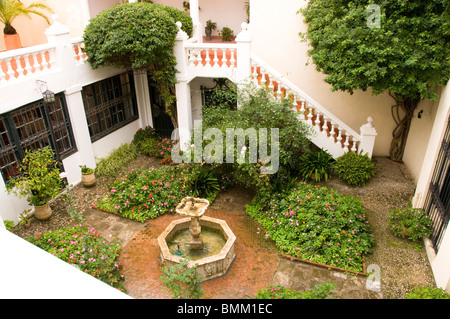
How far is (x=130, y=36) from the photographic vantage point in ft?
30.5

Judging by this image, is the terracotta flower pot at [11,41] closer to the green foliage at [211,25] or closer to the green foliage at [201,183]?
the green foliage at [211,25]

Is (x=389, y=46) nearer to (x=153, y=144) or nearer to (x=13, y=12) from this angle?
(x=153, y=144)

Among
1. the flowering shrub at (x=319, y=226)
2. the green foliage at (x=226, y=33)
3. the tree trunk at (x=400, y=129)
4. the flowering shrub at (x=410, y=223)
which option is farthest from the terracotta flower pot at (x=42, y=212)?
the tree trunk at (x=400, y=129)

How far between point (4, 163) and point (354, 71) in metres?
8.90

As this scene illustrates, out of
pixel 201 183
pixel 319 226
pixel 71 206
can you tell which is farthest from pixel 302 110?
pixel 71 206

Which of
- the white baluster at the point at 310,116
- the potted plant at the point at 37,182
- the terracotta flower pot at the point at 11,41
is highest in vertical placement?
the terracotta flower pot at the point at 11,41

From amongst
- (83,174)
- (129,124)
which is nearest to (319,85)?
(129,124)

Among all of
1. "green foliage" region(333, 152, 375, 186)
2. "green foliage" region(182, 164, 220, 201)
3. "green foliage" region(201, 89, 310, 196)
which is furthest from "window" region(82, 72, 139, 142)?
"green foliage" region(333, 152, 375, 186)

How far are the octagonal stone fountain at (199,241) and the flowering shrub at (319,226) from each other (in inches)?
47.4

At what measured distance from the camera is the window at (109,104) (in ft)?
36.4

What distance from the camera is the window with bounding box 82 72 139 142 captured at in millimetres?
11087

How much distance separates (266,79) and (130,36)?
4.25 metres

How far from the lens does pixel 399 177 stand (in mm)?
10516

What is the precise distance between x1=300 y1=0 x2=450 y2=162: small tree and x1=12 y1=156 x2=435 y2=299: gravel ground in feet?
9.23
